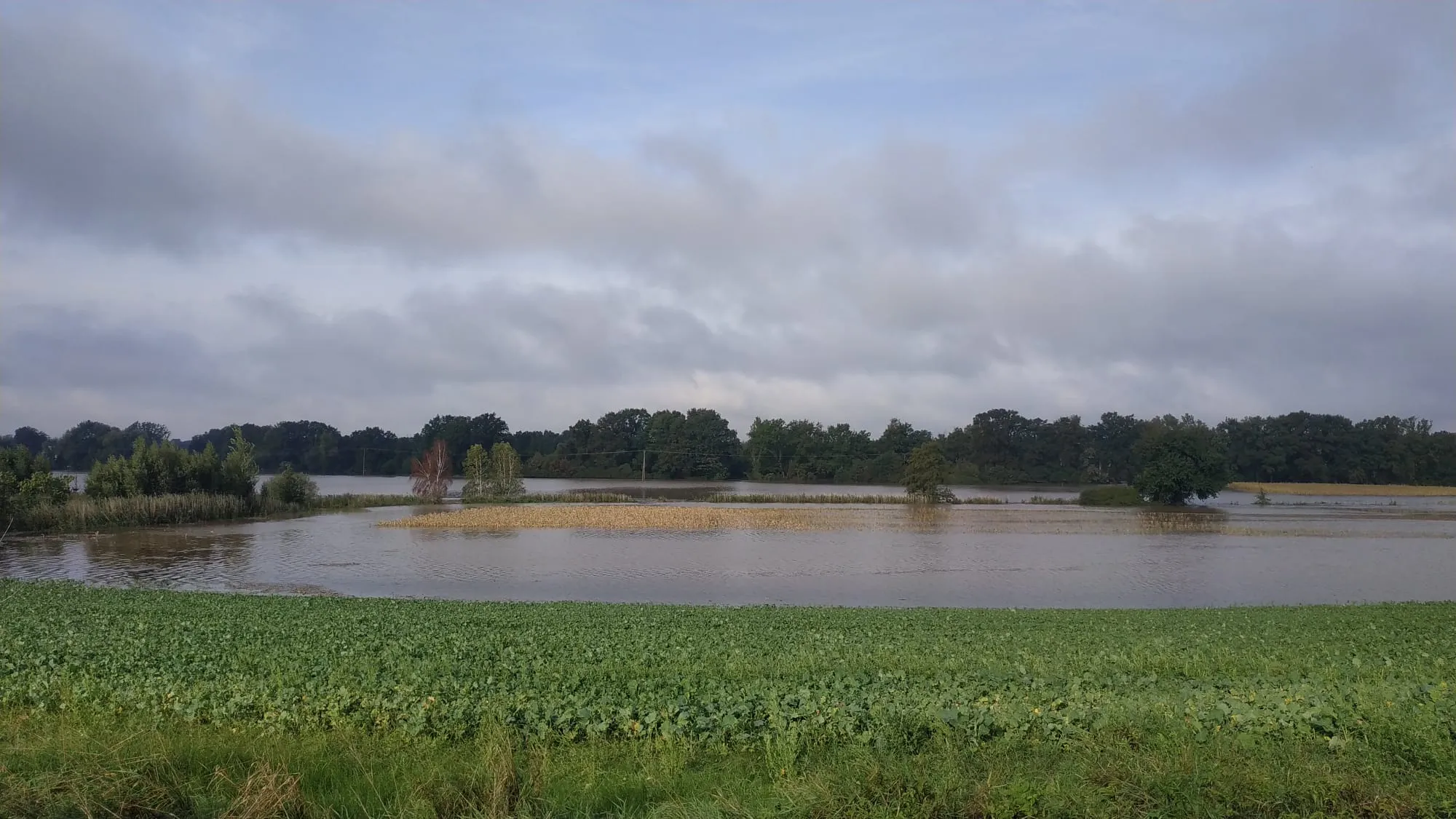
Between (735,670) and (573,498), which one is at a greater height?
(735,670)

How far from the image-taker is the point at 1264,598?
2581cm

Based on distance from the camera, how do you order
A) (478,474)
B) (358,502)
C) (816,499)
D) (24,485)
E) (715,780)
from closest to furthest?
1. (715,780)
2. (24,485)
3. (358,502)
4. (478,474)
5. (816,499)

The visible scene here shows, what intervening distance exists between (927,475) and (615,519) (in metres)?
41.7

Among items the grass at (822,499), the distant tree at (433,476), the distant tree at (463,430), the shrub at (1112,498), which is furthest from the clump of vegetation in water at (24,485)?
the distant tree at (463,430)

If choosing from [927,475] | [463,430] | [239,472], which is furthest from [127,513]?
[463,430]

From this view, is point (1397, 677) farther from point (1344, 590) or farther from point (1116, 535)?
point (1116, 535)

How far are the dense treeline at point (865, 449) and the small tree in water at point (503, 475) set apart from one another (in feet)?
173

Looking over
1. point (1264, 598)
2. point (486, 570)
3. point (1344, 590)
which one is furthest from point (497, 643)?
point (1344, 590)

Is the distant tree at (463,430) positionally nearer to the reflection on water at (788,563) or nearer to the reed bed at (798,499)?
the reed bed at (798,499)

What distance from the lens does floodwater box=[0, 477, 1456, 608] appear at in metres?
26.2

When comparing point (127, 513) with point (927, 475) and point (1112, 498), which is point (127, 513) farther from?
point (1112, 498)

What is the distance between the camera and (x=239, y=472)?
56156 millimetres

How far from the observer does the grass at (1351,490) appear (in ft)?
374

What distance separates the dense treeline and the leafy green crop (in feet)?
392
